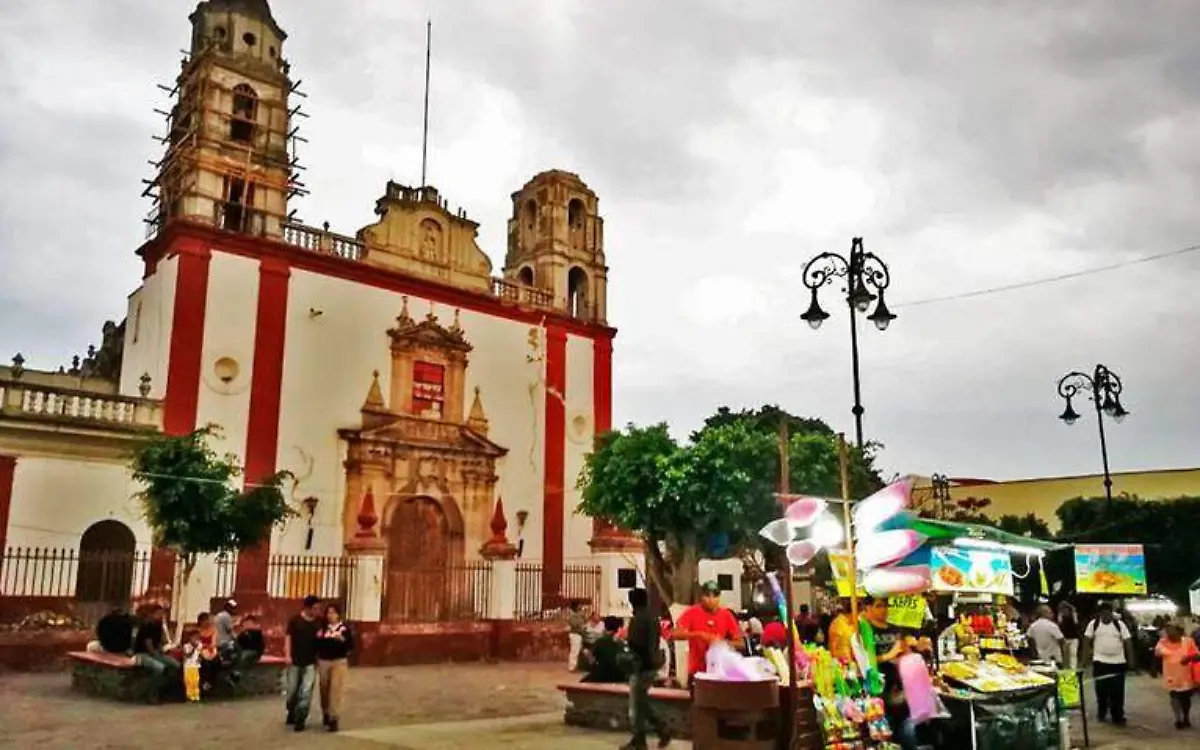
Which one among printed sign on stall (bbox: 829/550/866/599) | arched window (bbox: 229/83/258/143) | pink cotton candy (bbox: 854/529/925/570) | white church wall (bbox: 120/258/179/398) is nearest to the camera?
printed sign on stall (bbox: 829/550/866/599)

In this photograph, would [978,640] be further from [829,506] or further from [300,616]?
[300,616]

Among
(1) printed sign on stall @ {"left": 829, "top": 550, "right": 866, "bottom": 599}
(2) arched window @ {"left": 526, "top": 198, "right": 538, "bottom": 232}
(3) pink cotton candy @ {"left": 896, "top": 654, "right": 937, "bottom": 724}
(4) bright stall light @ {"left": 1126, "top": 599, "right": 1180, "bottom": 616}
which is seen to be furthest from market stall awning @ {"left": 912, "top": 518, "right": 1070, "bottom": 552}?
(2) arched window @ {"left": 526, "top": 198, "right": 538, "bottom": 232}

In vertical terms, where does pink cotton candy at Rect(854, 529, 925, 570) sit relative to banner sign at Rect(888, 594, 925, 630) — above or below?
above

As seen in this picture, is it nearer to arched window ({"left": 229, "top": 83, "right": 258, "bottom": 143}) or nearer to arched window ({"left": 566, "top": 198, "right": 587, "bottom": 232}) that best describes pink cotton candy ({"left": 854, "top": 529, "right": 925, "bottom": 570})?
arched window ({"left": 229, "top": 83, "right": 258, "bottom": 143})

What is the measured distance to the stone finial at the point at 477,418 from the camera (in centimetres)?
2566

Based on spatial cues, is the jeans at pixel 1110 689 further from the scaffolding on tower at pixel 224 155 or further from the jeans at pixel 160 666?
the scaffolding on tower at pixel 224 155

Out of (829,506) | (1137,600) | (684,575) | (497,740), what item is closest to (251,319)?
(684,575)

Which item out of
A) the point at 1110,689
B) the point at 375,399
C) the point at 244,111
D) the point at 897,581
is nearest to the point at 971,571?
the point at 897,581

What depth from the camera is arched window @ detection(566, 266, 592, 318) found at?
2952cm

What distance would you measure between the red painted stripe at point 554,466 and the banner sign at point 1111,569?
44.1 ft

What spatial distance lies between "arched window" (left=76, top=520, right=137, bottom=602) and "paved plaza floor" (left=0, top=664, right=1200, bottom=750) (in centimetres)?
Result: 346

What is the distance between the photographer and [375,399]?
2389cm

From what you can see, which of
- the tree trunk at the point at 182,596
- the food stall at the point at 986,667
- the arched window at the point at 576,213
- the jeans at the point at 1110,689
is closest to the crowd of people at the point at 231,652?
the tree trunk at the point at 182,596

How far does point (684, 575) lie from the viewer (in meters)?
22.5
